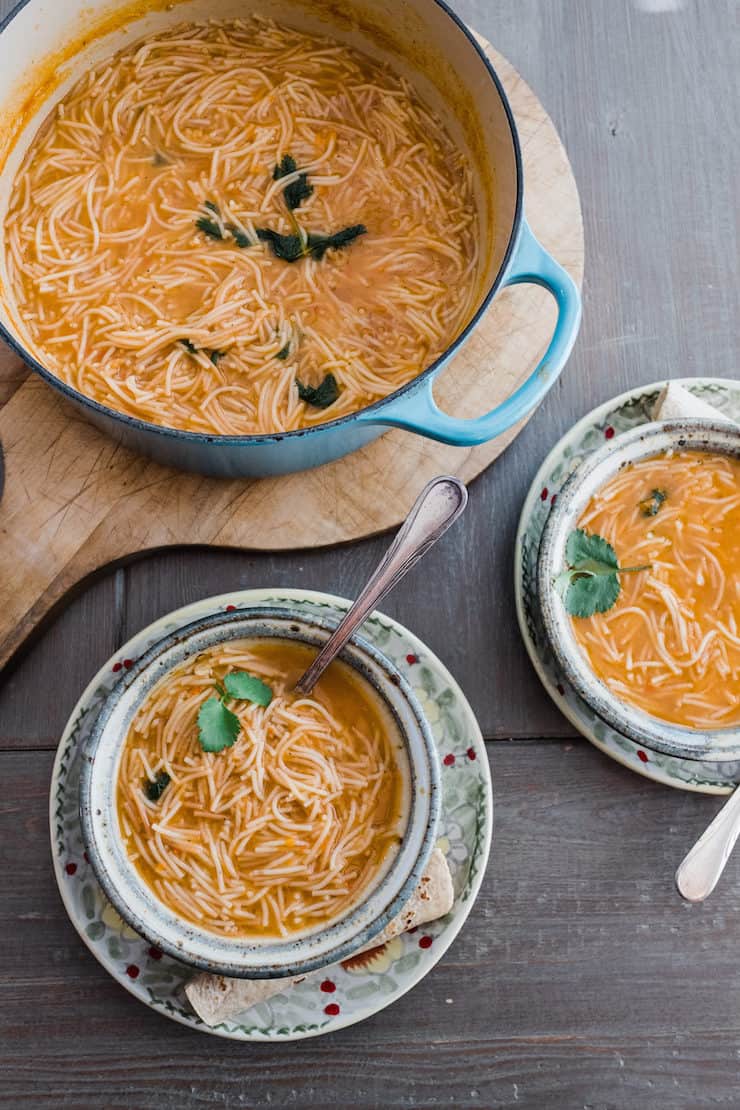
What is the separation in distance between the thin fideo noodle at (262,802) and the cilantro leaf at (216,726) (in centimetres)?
4

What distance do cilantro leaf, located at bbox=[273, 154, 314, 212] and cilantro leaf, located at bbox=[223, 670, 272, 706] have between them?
1.32 m

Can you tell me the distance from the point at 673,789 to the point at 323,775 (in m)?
1.04

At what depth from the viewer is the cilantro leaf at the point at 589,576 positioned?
3045 millimetres

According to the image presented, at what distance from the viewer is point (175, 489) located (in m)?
3.17

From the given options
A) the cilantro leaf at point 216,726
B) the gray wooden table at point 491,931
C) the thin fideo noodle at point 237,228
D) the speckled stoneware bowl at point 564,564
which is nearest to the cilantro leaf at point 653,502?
the speckled stoneware bowl at point 564,564

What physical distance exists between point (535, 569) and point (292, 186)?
1.28 meters

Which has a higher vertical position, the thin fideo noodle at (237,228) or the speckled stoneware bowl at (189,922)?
the thin fideo noodle at (237,228)

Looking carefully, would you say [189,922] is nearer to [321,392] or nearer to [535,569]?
[535,569]

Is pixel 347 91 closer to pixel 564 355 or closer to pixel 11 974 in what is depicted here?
pixel 564 355

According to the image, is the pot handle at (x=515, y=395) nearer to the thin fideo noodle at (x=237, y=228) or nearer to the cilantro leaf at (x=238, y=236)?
the thin fideo noodle at (x=237, y=228)

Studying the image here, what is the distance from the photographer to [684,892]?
303 cm

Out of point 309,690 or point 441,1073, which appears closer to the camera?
point 309,690

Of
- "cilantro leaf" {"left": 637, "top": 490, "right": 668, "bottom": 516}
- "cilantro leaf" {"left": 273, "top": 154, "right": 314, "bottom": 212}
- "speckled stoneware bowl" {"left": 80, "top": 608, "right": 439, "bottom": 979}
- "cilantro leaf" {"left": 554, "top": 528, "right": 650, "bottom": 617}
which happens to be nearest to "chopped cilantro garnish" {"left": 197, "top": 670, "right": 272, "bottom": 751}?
"speckled stoneware bowl" {"left": 80, "top": 608, "right": 439, "bottom": 979}

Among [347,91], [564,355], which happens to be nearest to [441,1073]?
[564,355]
